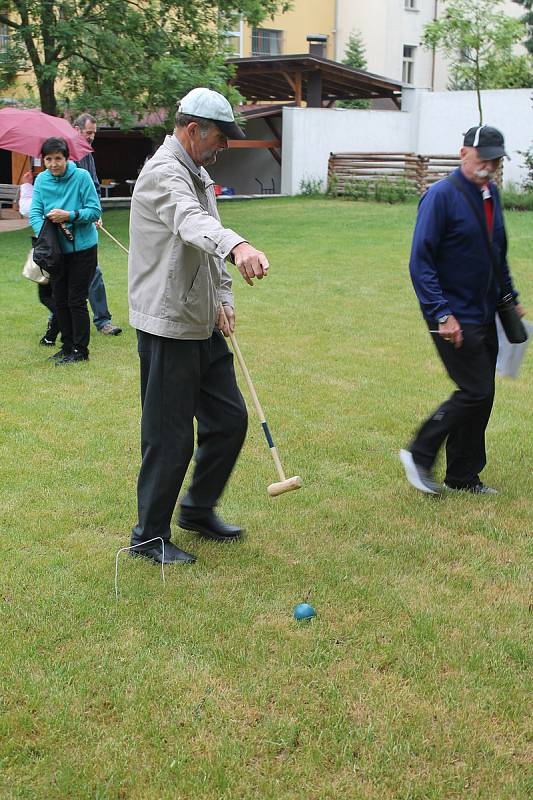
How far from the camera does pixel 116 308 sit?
1078 cm

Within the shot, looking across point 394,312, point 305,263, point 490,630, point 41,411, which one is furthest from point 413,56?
point 490,630

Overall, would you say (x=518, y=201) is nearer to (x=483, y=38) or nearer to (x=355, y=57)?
(x=483, y=38)

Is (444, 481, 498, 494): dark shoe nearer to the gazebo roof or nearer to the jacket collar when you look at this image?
the jacket collar

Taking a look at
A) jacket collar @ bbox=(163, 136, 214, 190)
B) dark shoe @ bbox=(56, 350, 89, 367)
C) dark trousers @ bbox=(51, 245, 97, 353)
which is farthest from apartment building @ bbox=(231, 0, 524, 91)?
jacket collar @ bbox=(163, 136, 214, 190)

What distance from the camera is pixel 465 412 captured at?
5176 mm

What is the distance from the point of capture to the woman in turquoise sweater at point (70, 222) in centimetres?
789

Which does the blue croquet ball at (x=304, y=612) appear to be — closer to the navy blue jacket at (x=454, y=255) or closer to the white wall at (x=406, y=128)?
the navy blue jacket at (x=454, y=255)

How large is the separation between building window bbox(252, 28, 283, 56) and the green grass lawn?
111 feet

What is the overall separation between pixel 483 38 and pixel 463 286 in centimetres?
2665

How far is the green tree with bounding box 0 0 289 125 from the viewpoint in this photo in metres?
18.3

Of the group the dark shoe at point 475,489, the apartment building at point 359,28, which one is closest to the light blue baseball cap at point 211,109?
the dark shoe at point 475,489

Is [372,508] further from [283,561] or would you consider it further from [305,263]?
[305,263]

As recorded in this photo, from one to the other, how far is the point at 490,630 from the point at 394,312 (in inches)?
275

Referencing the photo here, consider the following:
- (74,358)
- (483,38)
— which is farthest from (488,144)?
(483,38)
